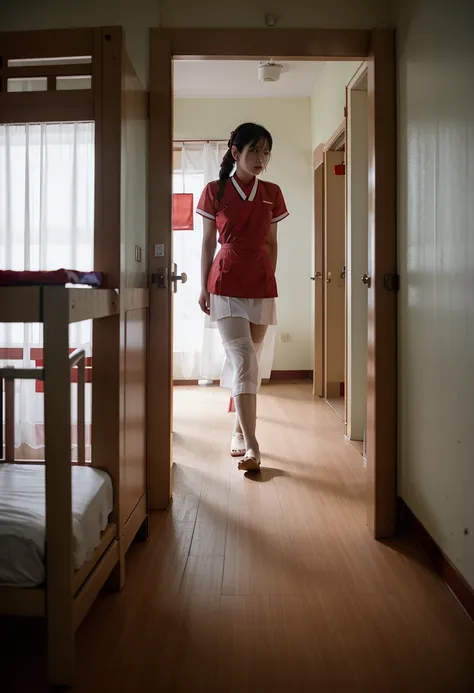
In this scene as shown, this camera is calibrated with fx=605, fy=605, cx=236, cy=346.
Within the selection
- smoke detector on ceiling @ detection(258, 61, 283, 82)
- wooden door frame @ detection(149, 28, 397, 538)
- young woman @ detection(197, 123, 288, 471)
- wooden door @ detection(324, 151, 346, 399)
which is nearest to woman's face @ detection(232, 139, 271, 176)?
young woman @ detection(197, 123, 288, 471)

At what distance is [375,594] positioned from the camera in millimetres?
1547

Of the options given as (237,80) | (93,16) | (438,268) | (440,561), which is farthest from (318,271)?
(440,561)

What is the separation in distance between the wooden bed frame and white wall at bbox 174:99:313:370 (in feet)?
10.9

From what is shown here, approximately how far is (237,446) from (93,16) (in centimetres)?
190

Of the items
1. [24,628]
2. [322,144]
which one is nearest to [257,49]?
[24,628]

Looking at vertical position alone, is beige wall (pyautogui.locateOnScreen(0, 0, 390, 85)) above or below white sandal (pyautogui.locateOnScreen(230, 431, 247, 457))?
above

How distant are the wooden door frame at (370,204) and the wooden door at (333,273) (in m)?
2.12

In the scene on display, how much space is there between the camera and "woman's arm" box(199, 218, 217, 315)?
2.75 meters

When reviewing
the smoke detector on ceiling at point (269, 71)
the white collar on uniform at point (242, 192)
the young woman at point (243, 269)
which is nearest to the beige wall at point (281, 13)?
the young woman at point (243, 269)

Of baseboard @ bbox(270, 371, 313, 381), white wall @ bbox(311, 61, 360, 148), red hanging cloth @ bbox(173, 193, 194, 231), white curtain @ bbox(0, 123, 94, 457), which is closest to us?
white curtain @ bbox(0, 123, 94, 457)

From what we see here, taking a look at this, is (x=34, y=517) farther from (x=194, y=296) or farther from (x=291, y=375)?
(x=291, y=375)

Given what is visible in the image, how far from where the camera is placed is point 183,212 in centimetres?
507

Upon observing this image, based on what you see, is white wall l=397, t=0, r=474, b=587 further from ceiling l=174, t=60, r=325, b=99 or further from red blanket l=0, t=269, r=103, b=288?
ceiling l=174, t=60, r=325, b=99

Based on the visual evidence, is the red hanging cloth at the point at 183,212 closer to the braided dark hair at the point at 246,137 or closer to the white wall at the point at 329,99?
the white wall at the point at 329,99
